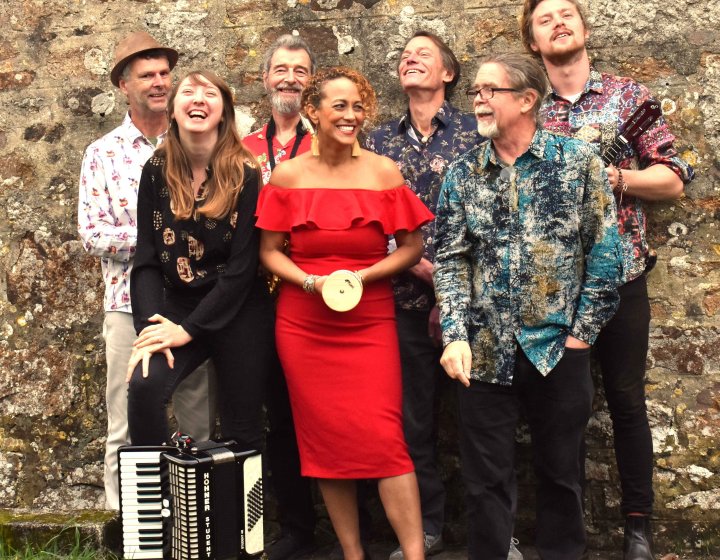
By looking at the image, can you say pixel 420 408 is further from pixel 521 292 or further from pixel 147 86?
pixel 147 86

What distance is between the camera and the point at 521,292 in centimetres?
353

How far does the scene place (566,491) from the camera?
363 cm

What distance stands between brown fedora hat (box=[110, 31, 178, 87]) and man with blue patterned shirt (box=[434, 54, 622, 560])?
5.45ft

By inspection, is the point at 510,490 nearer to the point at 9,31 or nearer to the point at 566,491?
the point at 566,491

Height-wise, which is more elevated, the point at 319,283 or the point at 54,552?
the point at 319,283

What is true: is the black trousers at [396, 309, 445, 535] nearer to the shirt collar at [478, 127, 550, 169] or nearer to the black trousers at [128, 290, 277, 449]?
the black trousers at [128, 290, 277, 449]

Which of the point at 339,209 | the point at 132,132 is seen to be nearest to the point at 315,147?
the point at 339,209

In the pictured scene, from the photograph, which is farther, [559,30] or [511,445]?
[559,30]

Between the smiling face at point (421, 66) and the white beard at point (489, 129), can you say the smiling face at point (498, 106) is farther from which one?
the smiling face at point (421, 66)

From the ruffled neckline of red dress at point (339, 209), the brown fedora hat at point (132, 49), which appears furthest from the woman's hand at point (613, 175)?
the brown fedora hat at point (132, 49)

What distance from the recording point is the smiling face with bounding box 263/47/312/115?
14.5 feet

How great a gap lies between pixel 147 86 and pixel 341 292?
4.97 feet

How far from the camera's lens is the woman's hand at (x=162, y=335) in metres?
3.83

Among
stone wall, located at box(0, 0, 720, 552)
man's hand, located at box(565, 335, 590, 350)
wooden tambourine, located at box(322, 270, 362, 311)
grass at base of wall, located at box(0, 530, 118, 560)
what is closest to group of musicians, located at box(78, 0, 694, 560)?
man's hand, located at box(565, 335, 590, 350)
